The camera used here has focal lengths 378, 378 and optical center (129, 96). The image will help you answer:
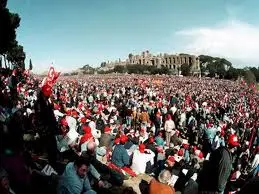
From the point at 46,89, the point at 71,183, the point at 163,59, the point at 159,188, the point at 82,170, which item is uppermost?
the point at 163,59

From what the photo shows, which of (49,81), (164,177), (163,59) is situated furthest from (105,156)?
(163,59)

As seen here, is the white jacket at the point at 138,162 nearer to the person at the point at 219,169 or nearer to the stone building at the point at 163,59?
the person at the point at 219,169

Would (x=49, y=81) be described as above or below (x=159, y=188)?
above

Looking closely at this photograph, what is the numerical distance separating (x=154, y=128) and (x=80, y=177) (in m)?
11.8

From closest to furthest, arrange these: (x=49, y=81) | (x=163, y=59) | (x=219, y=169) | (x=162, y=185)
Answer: (x=219, y=169), (x=162, y=185), (x=49, y=81), (x=163, y=59)

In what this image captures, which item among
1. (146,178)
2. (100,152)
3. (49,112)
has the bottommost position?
(146,178)

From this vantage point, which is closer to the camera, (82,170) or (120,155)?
(82,170)

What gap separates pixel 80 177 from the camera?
17.6 feet

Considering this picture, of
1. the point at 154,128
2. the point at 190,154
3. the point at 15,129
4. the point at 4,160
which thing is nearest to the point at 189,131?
the point at 154,128

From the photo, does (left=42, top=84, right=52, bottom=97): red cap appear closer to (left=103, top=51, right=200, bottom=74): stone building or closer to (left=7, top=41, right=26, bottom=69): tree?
(left=7, top=41, right=26, bottom=69): tree

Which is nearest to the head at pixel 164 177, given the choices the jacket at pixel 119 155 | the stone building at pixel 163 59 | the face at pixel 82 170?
the face at pixel 82 170

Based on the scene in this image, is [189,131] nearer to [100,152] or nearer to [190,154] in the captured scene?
[190,154]

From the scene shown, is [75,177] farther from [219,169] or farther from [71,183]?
[219,169]

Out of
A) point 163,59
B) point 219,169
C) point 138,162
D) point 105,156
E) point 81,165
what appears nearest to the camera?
point 81,165
